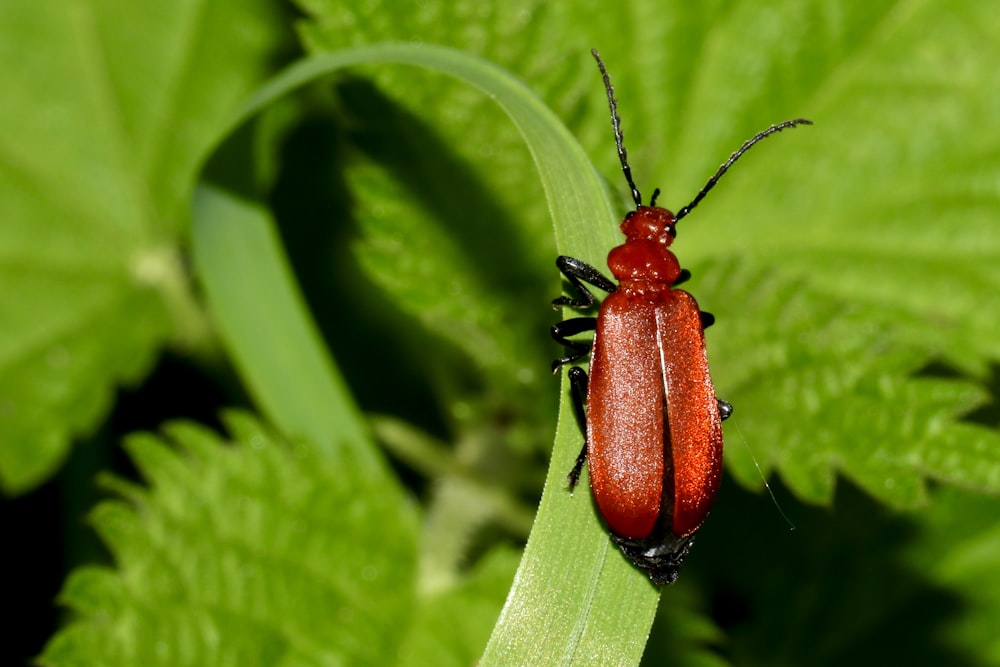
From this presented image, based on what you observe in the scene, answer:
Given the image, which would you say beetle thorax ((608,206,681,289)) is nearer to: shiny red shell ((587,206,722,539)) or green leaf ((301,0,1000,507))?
shiny red shell ((587,206,722,539))

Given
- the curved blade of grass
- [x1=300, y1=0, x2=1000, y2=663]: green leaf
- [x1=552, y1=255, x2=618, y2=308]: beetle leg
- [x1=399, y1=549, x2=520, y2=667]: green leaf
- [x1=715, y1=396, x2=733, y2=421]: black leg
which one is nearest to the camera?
the curved blade of grass

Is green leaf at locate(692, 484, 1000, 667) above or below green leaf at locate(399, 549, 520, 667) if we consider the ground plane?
above

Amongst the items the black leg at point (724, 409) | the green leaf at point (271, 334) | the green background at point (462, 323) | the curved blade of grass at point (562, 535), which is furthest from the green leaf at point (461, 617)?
the curved blade of grass at point (562, 535)

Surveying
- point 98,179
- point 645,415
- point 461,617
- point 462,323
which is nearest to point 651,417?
point 645,415

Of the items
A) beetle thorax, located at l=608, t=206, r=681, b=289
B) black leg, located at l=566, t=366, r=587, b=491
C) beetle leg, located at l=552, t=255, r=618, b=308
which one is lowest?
black leg, located at l=566, t=366, r=587, b=491

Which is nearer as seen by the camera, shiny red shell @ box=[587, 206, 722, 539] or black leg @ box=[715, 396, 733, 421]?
shiny red shell @ box=[587, 206, 722, 539]

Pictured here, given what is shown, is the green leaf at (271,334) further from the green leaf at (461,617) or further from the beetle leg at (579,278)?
the beetle leg at (579,278)

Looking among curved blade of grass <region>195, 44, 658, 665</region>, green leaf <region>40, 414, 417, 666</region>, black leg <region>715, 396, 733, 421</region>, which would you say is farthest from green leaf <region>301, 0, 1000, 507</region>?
green leaf <region>40, 414, 417, 666</region>
